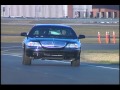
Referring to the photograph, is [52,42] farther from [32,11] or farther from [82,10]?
[82,10]

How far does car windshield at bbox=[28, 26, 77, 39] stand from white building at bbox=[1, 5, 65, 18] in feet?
250

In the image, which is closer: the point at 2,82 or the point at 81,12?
the point at 2,82

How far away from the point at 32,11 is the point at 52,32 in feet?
268

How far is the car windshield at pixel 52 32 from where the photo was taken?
2122cm

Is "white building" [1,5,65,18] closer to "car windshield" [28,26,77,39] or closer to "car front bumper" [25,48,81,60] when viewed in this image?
"car windshield" [28,26,77,39]

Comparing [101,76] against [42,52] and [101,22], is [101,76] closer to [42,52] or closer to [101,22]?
[42,52]

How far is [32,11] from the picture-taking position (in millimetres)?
102875

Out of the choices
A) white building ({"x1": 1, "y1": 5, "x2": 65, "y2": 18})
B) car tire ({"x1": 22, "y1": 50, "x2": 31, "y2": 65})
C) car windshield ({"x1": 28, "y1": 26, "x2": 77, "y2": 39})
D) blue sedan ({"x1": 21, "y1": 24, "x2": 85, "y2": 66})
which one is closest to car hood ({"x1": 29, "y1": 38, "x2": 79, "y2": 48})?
blue sedan ({"x1": 21, "y1": 24, "x2": 85, "y2": 66})

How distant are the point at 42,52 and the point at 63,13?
302 ft

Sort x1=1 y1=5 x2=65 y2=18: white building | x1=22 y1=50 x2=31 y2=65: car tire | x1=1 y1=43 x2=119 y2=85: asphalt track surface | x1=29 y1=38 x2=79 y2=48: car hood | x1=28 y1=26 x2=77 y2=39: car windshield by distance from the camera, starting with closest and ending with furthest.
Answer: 1. x1=1 y1=43 x2=119 y2=85: asphalt track surface
2. x1=29 y1=38 x2=79 y2=48: car hood
3. x1=22 y1=50 x2=31 y2=65: car tire
4. x1=28 y1=26 x2=77 y2=39: car windshield
5. x1=1 y1=5 x2=65 y2=18: white building

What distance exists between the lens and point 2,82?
581 inches

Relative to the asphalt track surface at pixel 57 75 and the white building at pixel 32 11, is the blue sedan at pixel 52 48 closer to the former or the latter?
the asphalt track surface at pixel 57 75

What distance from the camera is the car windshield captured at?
69.6 feet
